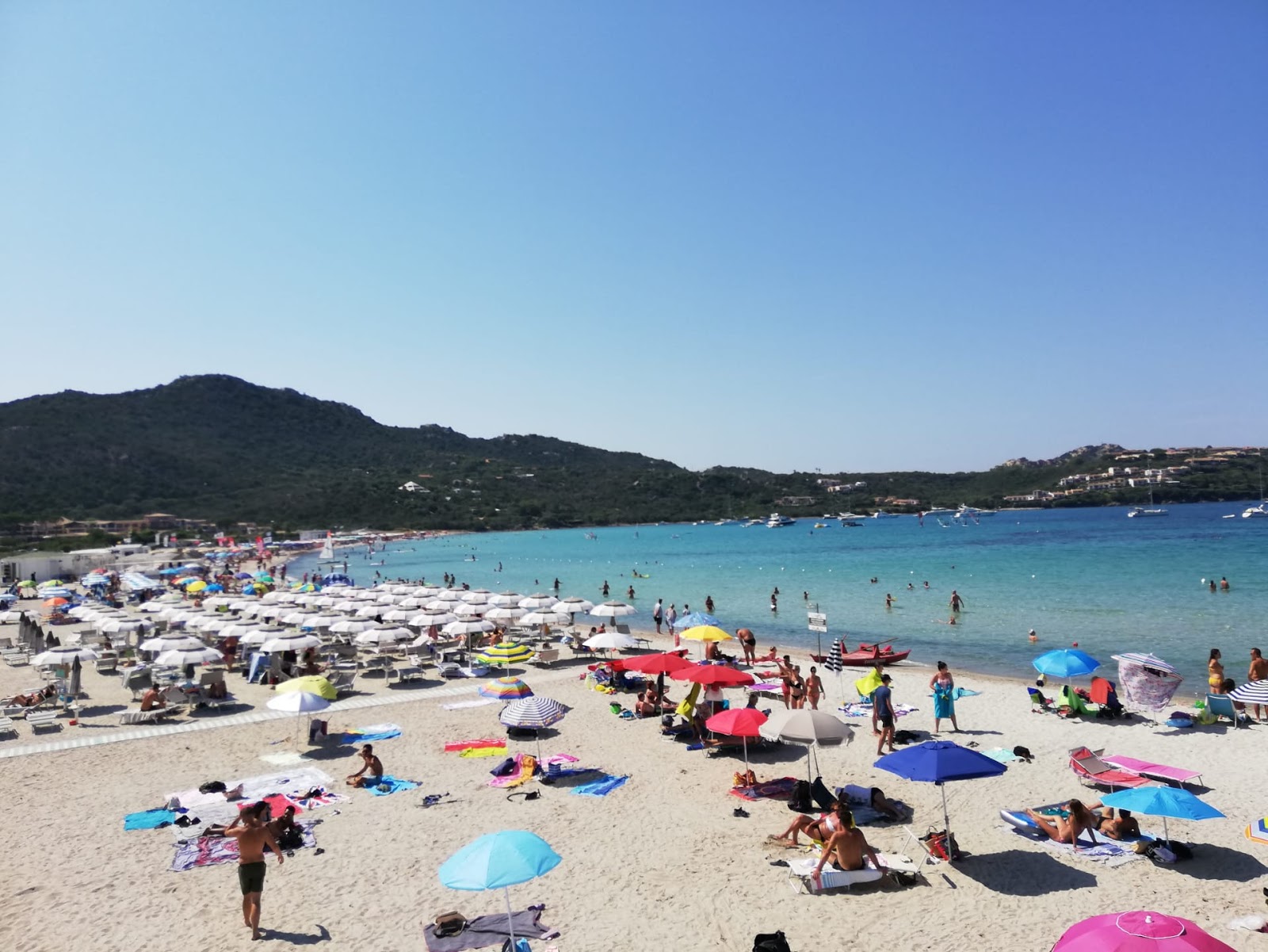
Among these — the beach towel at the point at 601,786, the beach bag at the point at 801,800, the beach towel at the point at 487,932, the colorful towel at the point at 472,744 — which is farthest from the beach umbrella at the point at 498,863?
the colorful towel at the point at 472,744

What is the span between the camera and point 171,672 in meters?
17.4

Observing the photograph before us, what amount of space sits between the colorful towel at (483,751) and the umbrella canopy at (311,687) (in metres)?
2.42

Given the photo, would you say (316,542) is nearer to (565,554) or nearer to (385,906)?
(565,554)

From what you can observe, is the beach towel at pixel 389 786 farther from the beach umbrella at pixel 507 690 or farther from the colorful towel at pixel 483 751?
the beach umbrella at pixel 507 690

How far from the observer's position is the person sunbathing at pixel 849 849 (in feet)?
24.9

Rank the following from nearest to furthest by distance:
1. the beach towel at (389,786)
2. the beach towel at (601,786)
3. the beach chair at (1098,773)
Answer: the beach chair at (1098,773), the beach towel at (601,786), the beach towel at (389,786)

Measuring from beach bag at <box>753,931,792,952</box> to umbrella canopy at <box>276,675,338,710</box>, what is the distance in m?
8.90

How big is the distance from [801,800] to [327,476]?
137m

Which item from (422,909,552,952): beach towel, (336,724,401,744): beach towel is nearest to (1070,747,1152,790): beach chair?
(422,909,552,952): beach towel

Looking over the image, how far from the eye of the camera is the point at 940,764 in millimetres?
7773

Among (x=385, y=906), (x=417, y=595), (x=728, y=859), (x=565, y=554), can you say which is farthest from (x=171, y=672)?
(x=565, y=554)

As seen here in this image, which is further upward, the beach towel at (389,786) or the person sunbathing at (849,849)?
the person sunbathing at (849,849)

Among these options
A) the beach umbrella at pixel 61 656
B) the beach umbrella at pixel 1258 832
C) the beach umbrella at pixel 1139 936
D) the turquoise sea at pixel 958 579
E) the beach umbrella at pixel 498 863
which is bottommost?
the turquoise sea at pixel 958 579

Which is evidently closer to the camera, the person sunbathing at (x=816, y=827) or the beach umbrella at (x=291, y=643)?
the person sunbathing at (x=816, y=827)
